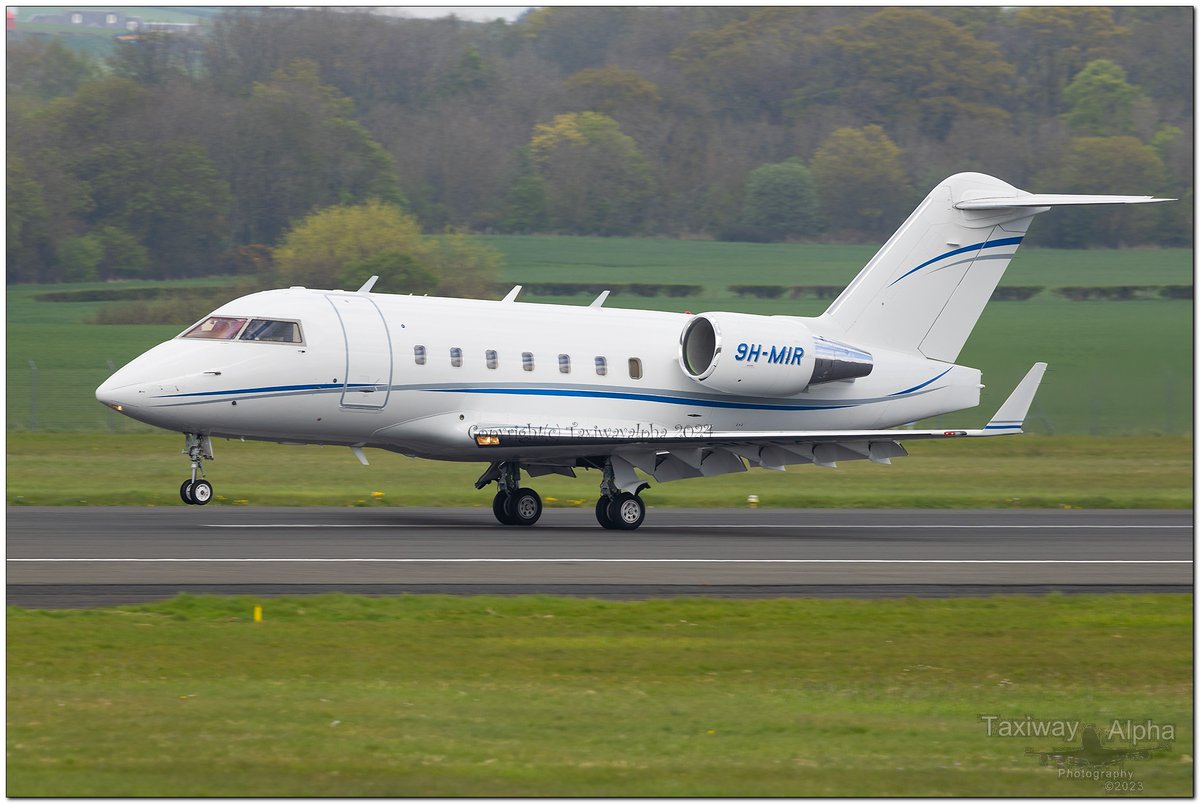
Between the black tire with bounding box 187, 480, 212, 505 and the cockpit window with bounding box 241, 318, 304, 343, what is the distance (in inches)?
88.9

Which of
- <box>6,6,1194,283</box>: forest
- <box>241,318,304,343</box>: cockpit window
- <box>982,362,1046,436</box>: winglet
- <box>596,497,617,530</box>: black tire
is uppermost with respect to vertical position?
<box>6,6,1194,283</box>: forest

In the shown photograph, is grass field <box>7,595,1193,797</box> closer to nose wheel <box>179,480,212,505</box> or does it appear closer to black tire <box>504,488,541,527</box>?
nose wheel <box>179,480,212,505</box>

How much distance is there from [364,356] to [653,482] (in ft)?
49.5

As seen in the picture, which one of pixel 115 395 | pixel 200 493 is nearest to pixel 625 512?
pixel 200 493

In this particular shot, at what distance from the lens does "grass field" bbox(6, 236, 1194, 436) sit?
46.9 metres

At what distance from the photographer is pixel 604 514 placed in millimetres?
25828

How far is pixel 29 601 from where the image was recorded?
15.8 meters

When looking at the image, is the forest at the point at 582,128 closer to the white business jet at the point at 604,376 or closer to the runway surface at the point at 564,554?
the white business jet at the point at 604,376

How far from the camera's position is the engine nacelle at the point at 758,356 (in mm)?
26438

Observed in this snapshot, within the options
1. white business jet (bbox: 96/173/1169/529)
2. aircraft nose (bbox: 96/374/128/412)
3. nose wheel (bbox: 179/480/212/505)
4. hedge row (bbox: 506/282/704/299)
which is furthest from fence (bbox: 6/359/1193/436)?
nose wheel (bbox: 179/480/212/505)

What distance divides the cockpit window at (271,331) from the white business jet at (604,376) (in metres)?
0.02

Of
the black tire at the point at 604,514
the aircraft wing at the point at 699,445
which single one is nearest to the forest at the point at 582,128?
the aircraft wing at the point at 699,445


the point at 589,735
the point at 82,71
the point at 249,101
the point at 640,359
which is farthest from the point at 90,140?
the point at 589,735

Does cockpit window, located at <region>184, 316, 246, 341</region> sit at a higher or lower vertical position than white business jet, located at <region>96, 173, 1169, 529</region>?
higher
